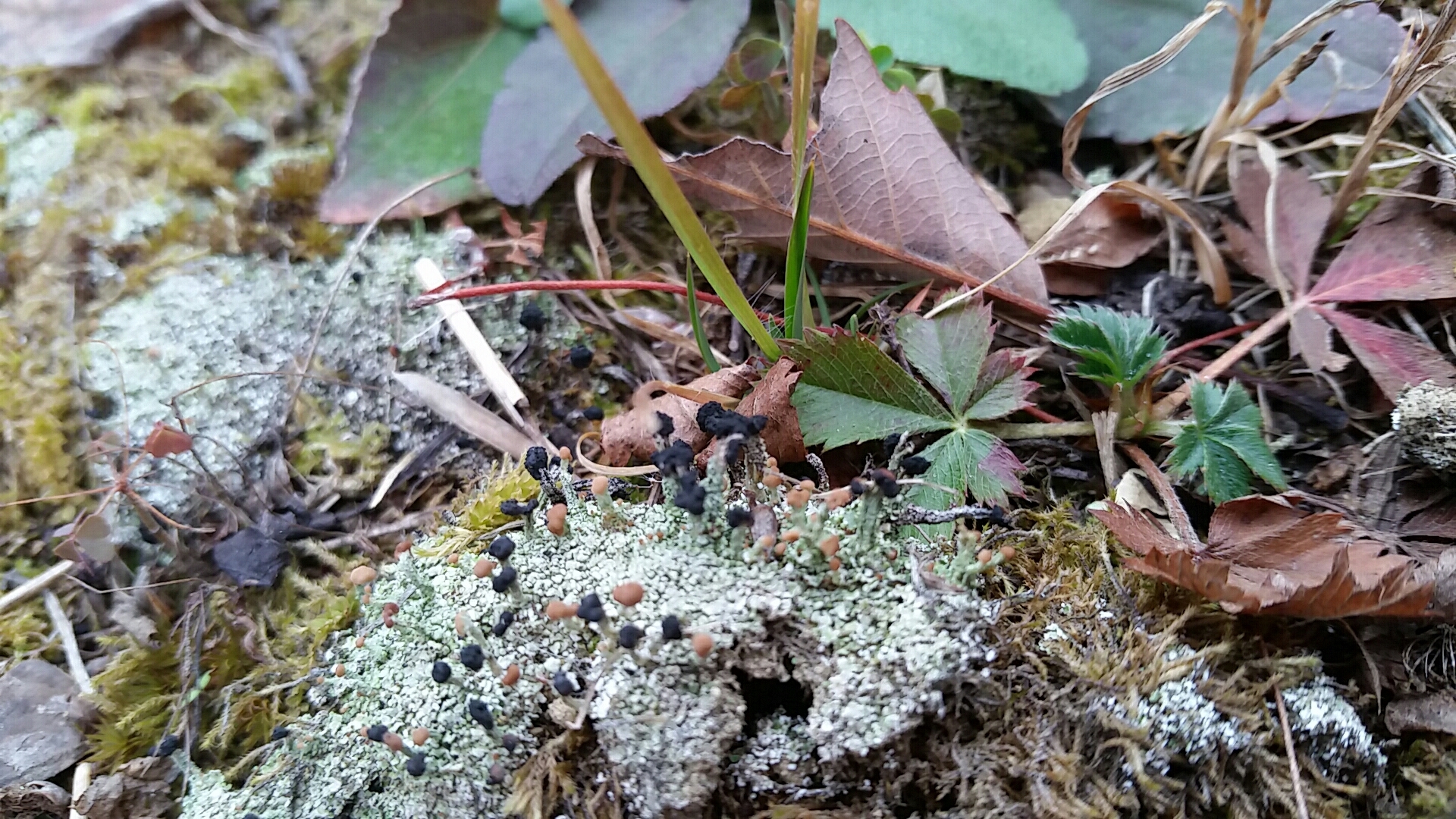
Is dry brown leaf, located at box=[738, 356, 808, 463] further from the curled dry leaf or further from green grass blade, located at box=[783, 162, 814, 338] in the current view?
the curled dry leaf

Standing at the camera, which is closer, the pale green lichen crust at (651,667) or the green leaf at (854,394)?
the pale green lichen crust at (651,667)

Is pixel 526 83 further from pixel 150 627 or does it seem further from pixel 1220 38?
pixel 1220 38

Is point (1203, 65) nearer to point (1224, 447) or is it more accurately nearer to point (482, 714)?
point (1224, 447)

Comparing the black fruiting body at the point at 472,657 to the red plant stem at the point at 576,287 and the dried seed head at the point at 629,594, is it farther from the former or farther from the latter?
the red plant stem at the point at 576,287

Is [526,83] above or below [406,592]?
above

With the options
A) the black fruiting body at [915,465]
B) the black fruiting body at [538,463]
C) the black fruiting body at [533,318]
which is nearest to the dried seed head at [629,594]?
the black fruiting body at [538,463]

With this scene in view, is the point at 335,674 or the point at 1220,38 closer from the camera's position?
the point at 335,674

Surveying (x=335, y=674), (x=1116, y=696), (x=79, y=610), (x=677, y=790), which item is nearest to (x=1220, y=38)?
(x=1116, y=696)

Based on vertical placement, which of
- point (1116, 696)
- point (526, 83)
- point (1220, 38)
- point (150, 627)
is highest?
point (526, 83)
